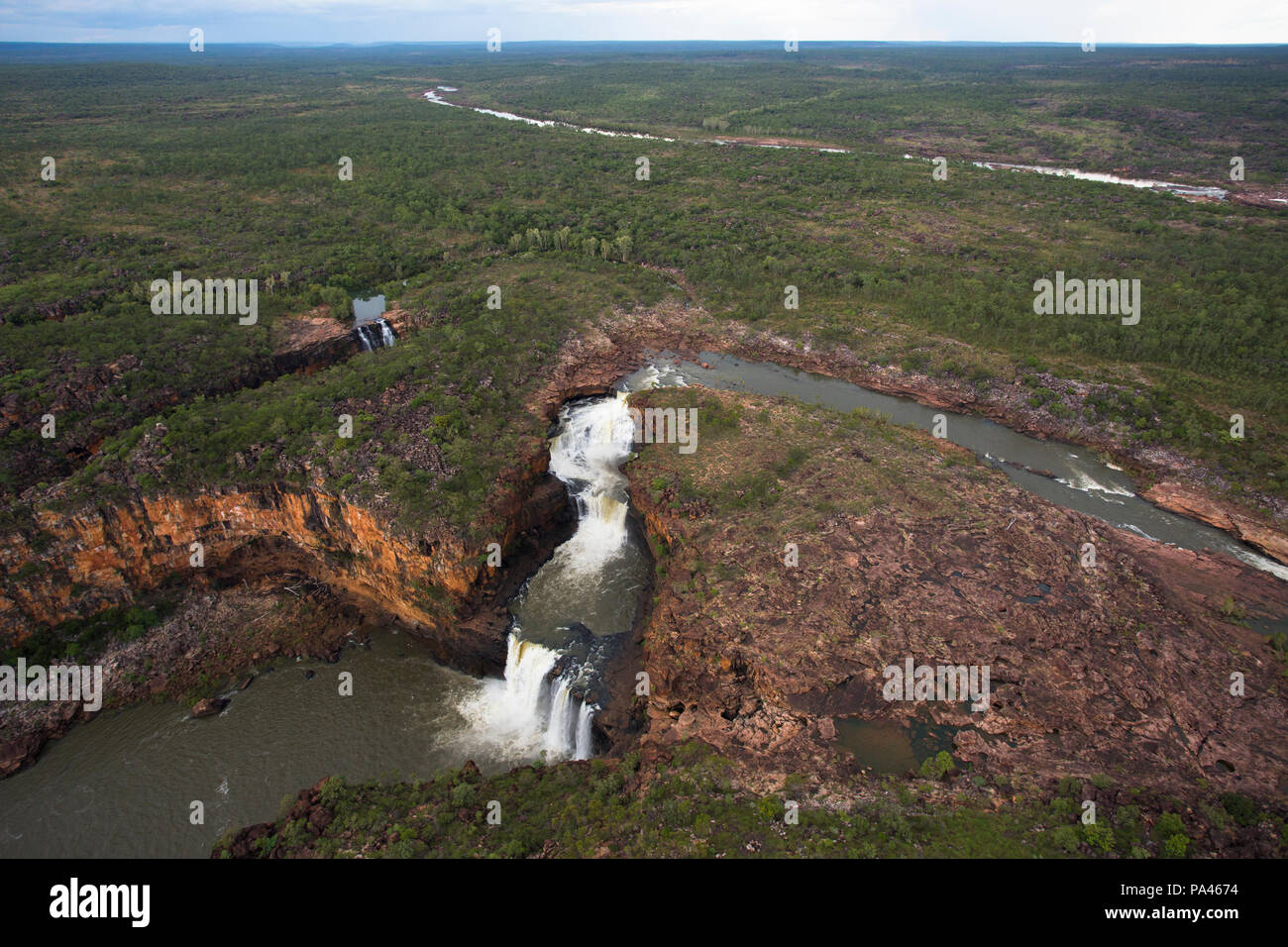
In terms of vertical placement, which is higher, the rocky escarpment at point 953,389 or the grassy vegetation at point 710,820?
the rocky escarpment at point 953,389

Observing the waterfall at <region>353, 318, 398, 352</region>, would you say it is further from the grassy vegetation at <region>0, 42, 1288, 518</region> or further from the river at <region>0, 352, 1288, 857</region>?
the river at <region>0, 352, 1288, 857</region>

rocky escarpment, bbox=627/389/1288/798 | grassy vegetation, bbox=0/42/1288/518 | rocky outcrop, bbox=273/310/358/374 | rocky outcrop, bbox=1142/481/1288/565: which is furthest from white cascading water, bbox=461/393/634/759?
rocky outcrop, bbox=1142/481/1288/565

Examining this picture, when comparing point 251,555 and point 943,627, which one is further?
point 251,555

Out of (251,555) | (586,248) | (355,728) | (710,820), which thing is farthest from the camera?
(586,248)

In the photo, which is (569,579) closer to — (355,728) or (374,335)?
(355,728)

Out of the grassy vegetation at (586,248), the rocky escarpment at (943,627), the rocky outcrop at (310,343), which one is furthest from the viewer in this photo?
the rocky outcrop at (310,343)

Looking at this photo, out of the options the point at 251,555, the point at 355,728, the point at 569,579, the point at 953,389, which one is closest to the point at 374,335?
the point at 251,555

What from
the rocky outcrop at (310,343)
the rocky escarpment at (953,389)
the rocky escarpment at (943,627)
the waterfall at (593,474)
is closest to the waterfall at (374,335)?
the rocky outcrop at (310,343)

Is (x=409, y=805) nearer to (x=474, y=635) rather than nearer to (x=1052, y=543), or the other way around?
(x=474, y=635)

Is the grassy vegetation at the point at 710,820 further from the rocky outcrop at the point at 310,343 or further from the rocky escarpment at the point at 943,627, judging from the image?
the rocky outcrop at the point at 310,343

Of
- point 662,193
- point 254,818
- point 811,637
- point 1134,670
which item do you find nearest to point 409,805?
point 254,818
